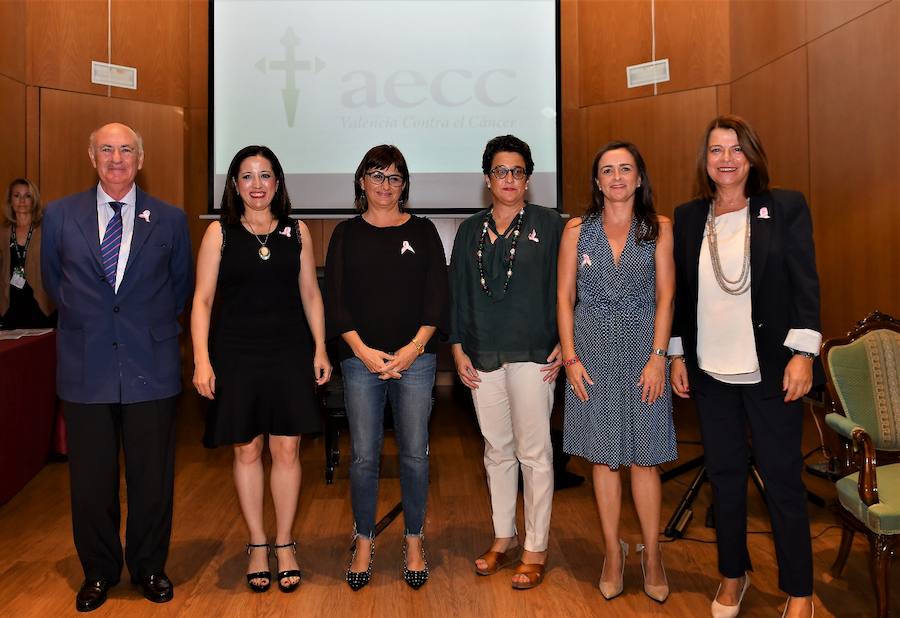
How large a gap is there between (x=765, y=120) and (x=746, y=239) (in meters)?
3.64

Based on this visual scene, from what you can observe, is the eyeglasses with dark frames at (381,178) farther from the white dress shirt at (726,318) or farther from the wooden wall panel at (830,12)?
the wooden wall panel at (830,12)

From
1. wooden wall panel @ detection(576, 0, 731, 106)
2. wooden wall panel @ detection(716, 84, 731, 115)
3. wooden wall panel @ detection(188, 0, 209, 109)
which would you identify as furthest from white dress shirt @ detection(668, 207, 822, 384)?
wooden wall panel @ detection(188, 0, 209, 109)

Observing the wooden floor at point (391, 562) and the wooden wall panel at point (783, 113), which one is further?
the wooden wall panel at point (783, 113)

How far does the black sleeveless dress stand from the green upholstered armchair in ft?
6.10

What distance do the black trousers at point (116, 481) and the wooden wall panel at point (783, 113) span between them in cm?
441

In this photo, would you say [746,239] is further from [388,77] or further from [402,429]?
[388,77]

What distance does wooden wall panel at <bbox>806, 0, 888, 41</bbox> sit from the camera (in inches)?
174

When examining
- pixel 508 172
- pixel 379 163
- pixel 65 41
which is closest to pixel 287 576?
pixel 379 163

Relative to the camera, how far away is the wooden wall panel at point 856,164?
13.6 feet

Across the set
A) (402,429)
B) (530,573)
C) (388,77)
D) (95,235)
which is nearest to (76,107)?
(388,77)

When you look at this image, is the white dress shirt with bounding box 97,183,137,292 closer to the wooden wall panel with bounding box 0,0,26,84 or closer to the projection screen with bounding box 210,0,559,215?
the projection screen with bounding box 210,0,559,215

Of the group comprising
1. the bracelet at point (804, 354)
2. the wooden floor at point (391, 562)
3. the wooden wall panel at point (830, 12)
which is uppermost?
the wooden wall panel at point (830, 12)

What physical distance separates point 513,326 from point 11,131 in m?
5.12

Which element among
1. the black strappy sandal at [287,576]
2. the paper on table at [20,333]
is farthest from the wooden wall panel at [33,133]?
the black strappy sandal at [287,576]
